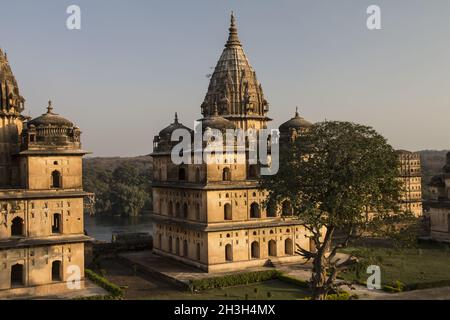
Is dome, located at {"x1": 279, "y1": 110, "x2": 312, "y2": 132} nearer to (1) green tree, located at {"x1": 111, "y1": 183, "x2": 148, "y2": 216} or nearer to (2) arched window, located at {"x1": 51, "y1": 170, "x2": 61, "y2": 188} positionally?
(2) arched window, located at {"x1": 51, "y1": 170, "x2": 61, "y2": 188}

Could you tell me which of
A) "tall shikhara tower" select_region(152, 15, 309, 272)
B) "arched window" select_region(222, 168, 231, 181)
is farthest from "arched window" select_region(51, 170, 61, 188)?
"arched window" select_region(222, 168, 231, 181)

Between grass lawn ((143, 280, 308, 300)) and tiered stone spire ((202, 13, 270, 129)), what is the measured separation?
1663 cm

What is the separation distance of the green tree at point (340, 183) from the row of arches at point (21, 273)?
13.3 m

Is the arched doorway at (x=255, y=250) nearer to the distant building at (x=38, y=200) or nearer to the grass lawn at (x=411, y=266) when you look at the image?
the grass lawn at (x=411, y=266)

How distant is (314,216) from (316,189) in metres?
1.46

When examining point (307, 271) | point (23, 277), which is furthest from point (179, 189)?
point (23, 277)

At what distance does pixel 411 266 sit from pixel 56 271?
977 inches

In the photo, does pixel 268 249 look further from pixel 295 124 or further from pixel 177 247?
pixel 295 124

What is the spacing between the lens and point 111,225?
7819cm

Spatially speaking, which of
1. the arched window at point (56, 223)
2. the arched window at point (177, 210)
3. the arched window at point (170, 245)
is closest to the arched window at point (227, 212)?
the arched window at point (177, 210)

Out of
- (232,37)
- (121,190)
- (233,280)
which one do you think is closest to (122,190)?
(121,190)

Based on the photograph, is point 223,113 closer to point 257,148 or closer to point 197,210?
point 257,148

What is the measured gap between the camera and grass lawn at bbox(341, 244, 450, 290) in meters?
32.4
